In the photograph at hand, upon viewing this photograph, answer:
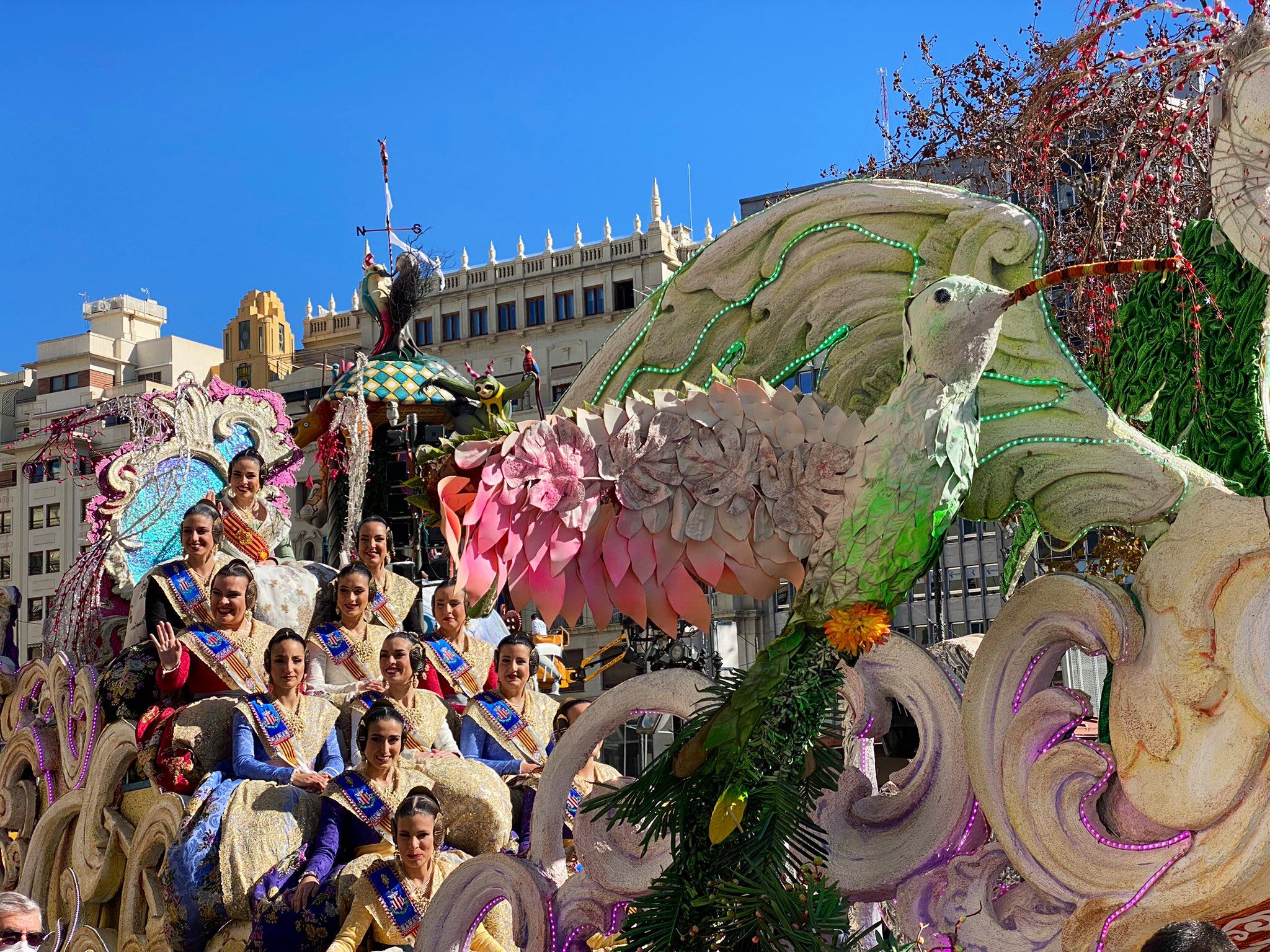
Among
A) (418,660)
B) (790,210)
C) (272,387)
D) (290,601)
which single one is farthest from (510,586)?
(272,387)

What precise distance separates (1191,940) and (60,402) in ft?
146

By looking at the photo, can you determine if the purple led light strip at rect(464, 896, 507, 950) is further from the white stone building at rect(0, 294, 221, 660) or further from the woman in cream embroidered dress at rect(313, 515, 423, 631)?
the white stone building at rect(0, 294, 221, 660)

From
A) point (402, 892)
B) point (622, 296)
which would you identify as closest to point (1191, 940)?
point (402, 892)

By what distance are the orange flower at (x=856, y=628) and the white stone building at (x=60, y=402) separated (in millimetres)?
32409

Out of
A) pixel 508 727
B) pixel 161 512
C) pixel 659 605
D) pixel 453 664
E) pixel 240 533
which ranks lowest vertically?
pixel 508 727

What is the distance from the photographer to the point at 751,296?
4.66m

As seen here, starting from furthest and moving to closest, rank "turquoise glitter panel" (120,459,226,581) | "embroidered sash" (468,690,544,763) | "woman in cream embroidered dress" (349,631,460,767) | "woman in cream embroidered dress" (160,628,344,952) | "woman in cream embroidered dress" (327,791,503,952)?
1. "turquoise glitter panel" (120,459,226,581)
2. "embroidered sash" (468,690,544,763)
3. "woman in cream embroidered dress" (349,631,460,767)
4. "woman in cream embroidered dress" (160,628,344,952)
5. "woman in cream embroidered dress" (327,791,503,952)

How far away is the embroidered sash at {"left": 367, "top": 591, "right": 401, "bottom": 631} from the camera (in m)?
7.21

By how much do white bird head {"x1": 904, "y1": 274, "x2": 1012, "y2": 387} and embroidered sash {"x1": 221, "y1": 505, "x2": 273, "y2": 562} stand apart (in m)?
4.72

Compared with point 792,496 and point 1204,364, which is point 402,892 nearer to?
point 792,496

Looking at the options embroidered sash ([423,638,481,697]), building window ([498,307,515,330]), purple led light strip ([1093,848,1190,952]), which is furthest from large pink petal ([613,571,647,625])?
building window ([498,307,515,330])

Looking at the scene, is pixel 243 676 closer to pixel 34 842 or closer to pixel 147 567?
pixel 34 842

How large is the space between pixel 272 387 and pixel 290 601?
110ft

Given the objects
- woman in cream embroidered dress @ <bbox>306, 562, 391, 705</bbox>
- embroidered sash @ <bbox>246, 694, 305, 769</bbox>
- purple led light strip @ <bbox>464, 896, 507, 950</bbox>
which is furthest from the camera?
woman in cream embroidered dress @ <bbox>306, 562, 391, 705</bbox>
